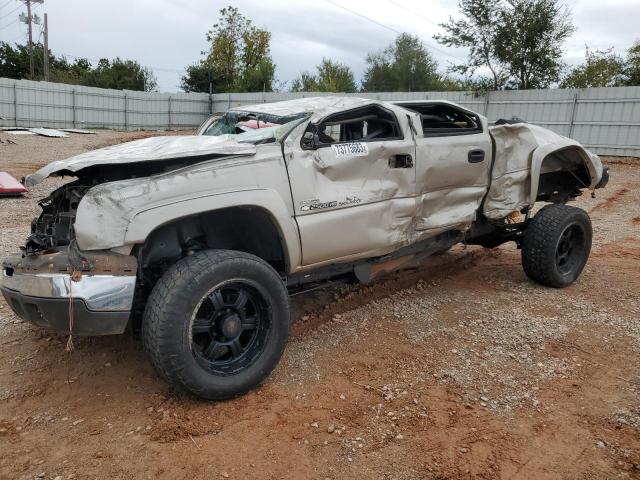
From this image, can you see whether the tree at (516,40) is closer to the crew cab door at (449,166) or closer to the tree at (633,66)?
the tree at (633,66)

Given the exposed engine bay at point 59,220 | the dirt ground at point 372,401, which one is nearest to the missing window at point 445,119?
the dirt ground at point 372,401

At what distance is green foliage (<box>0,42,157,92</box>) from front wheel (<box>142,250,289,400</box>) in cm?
4465

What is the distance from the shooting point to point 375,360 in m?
3.85

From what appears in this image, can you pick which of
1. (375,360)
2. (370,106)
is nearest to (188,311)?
(375,360)

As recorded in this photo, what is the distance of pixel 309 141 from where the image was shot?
12.0ft

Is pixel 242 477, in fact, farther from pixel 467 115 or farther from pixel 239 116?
pixel 467 115

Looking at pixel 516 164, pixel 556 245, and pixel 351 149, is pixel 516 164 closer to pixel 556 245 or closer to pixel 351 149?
pixel 556 245

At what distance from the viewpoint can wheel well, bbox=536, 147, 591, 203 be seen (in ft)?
18.5

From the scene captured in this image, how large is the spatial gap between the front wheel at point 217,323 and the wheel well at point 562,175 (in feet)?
11.4

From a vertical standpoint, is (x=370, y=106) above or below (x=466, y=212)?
above

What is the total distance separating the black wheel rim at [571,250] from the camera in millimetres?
5582

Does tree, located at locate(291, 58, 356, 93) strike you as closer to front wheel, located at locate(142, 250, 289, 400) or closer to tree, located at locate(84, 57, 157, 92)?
tree, located at locate(84, 57, 157, 92)

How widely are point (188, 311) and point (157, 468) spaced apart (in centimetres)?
81

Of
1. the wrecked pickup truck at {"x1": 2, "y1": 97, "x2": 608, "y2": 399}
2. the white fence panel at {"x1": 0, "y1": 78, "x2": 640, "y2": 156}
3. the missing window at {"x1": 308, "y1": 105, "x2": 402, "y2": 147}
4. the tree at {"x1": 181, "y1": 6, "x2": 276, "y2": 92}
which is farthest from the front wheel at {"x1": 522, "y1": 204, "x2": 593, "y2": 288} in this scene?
the tree at {"x1": 181, "y1": 6, "x2": 276, "y2": 92}
